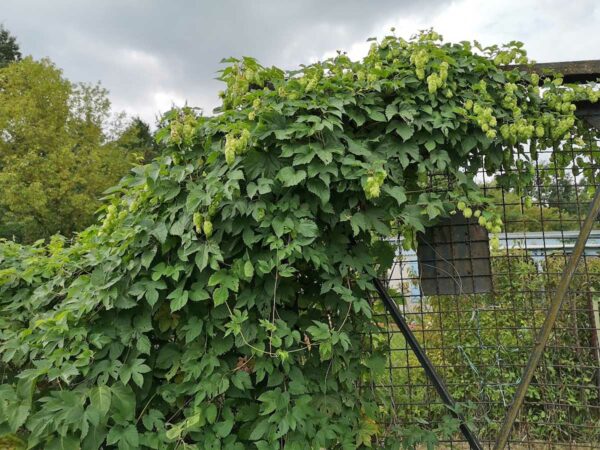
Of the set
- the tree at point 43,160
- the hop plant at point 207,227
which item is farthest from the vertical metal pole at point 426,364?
the tree at point 43,160

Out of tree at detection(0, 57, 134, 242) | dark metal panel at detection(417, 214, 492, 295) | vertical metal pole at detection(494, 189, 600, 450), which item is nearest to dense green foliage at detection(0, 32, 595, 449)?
dark metal panel at detection(417, 214, 492, 295)

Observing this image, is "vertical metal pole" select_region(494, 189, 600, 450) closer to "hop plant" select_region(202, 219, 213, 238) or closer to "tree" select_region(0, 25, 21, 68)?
"hop plant" select_region(202, 219, 213, 238)

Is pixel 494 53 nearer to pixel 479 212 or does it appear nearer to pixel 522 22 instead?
pixel 479 212

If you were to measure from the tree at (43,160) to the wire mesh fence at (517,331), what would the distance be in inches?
621

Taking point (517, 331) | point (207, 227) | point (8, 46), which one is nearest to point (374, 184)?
point (207, 227)

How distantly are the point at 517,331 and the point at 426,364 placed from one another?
138cm

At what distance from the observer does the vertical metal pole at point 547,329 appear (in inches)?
75.4

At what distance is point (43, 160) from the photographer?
51.1 ft

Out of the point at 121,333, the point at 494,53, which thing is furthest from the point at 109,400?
the point at 494,53

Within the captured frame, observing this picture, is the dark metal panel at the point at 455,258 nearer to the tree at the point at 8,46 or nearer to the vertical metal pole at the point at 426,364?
the vertical metal pole at the point at 426,364

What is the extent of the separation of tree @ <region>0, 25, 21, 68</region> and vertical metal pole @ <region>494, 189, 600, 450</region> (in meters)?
29.4

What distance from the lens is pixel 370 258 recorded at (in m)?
1.79

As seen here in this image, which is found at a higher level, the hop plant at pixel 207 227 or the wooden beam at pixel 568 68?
the wooden beam at pixel 568 68

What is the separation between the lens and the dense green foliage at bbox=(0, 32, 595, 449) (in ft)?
5.15
